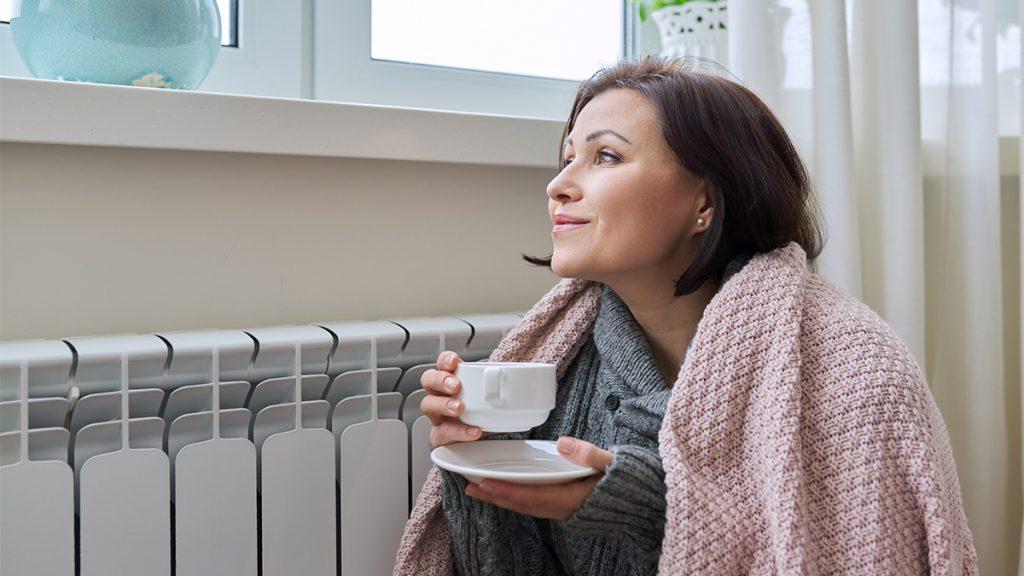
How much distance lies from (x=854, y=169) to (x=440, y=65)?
26.4 inches

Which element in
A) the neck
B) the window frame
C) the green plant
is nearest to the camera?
the neck

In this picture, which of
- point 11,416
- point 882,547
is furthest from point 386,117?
point 882,547

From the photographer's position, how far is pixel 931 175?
142 cm

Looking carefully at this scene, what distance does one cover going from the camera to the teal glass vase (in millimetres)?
1081

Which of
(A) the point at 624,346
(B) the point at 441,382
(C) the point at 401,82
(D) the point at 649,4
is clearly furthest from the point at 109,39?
(D) the point at 649,4

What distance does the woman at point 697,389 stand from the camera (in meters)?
0.82

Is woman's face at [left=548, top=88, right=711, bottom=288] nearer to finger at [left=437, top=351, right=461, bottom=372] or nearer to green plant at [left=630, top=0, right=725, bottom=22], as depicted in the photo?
finger at [left=437, top=351, right=461, bottom=372]

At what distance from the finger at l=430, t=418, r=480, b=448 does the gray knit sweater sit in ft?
0.27

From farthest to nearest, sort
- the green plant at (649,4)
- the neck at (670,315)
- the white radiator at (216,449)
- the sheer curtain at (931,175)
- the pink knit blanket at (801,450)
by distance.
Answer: the green plant at (649,4), the sheer curtain at (931,175), the neck at (670,315), the white radiator at (216,449), the pink knit blanket at (801,450)

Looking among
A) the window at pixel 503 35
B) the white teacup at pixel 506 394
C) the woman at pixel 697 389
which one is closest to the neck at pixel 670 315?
the woman at pixel 697 389

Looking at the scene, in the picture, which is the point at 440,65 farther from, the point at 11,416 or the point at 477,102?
the point at 11,416

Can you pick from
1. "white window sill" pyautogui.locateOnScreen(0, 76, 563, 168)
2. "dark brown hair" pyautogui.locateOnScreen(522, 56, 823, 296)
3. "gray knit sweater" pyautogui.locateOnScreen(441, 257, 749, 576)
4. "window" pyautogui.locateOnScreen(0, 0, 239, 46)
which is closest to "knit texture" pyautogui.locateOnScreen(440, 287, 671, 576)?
"gray knit sweater" pyautogui.locateOnScreen(441, 257, 749, 576)

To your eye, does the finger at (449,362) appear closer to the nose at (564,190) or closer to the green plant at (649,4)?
the nose at (564,190)

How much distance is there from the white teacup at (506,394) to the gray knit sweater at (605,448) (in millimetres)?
100
